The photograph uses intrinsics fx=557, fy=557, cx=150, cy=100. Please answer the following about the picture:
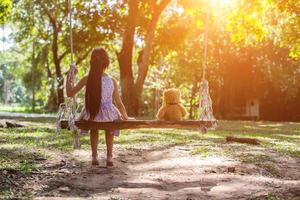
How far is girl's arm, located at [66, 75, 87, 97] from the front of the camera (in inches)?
388

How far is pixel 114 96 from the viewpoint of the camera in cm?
998

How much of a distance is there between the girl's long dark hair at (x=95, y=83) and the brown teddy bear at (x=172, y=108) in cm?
215

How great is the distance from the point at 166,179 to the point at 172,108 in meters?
2.78

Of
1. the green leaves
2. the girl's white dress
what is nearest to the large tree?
the green leaves

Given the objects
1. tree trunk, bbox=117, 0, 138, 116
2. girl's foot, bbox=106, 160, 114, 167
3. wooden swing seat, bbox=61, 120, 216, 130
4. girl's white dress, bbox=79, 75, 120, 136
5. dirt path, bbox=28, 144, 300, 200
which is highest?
tree trunk, bbox=117, 0, 138, 116

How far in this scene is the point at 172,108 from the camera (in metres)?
11.4

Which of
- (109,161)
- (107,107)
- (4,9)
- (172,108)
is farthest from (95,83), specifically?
(4,9)

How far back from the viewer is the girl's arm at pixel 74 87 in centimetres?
986

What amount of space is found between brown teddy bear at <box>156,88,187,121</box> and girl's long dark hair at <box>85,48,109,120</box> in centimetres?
215

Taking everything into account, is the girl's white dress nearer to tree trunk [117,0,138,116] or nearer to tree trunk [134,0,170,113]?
tree trunk [134,0,170,113]

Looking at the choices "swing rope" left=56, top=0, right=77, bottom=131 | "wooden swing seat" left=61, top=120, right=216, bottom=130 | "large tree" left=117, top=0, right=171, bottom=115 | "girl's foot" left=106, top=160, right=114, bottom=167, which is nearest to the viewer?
"wooden swing seat" left=61, top=120, right=216, bottom=130

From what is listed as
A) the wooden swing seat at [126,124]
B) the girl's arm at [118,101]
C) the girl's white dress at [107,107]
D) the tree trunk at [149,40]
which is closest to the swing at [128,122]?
the wooden swing seat at [126,124]

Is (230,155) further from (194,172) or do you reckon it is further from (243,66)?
(243,66)

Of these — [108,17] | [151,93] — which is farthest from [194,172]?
[151,93]
